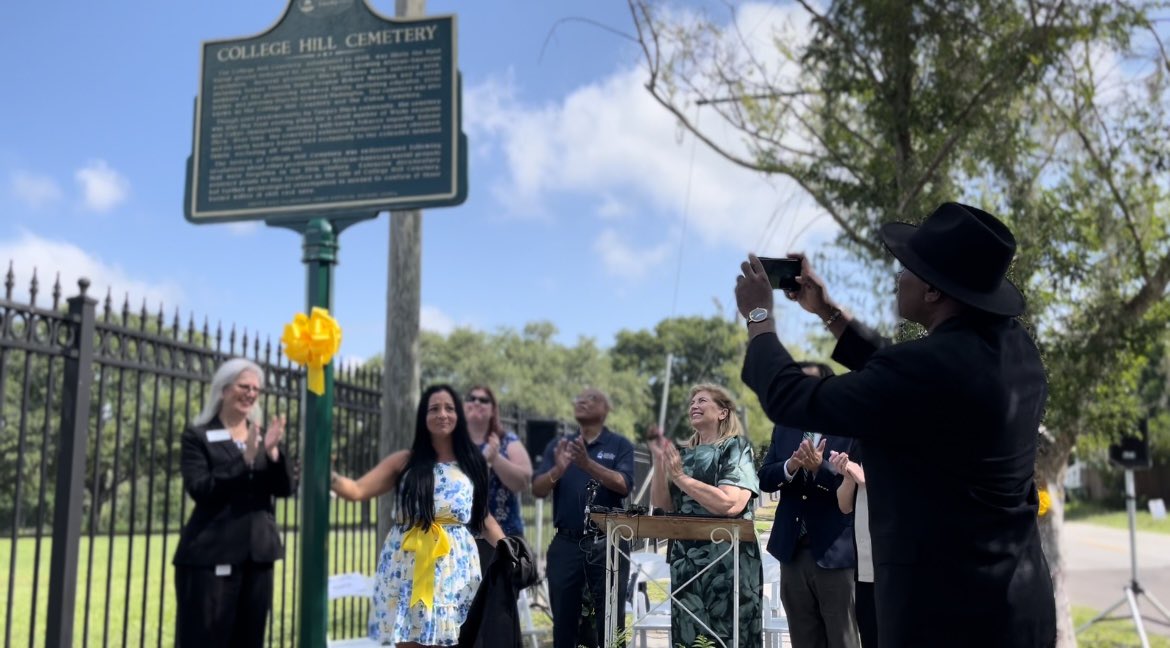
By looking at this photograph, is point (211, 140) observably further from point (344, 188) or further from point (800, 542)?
point (800, 542)

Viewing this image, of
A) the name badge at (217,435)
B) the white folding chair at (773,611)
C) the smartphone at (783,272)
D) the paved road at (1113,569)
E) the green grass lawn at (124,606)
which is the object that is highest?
the smartphone at (783,272)

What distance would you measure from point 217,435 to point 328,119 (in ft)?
6.67

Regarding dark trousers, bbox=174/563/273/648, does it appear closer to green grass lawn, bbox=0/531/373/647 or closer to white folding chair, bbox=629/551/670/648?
green grass lawn, bbox=0/531/373/647

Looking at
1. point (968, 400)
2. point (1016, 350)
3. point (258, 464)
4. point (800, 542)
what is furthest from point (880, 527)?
point (258, 464)

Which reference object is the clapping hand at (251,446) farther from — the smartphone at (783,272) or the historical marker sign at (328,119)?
the smartphone at (783,272)

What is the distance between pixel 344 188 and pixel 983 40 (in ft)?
18.3

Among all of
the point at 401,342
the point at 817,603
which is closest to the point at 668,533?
the point at 817,603

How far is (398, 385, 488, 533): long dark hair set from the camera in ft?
16.7

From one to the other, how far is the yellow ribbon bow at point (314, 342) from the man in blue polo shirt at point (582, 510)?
146 centimetres

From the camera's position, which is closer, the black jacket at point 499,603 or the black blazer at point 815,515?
the black blazer at point 815,515

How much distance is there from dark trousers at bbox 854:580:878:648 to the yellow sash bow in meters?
2.07

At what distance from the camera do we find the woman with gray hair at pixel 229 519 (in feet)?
16.3

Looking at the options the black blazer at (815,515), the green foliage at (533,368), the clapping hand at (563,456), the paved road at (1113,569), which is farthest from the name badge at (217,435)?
the green foliage at (533,368)

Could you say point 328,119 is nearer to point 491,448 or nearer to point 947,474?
point 491,448
